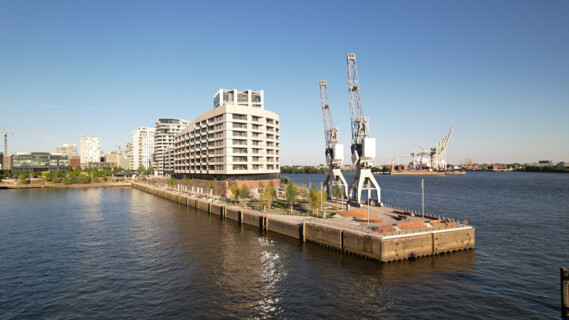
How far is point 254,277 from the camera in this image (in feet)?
140

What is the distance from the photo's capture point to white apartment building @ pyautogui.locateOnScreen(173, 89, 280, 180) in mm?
122500

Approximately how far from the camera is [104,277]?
42.9 metres

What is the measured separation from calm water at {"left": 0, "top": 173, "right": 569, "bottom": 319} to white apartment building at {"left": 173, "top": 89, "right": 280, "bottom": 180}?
53.8 meters

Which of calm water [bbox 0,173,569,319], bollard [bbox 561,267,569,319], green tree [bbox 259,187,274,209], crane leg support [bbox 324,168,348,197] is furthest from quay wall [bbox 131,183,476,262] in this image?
crane leg support [bbox 324,168,348,197]

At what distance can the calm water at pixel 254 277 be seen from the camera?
33250 millimetres

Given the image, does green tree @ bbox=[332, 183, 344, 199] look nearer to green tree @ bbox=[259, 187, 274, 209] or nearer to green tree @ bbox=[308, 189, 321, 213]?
green tree @ bbox=[308, 189, 321, 213]

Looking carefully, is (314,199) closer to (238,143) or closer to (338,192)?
(338,192)

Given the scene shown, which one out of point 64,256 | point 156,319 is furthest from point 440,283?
point 64,256

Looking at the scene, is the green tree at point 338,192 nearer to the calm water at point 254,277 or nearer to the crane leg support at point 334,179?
the crane leg support at point 334,179

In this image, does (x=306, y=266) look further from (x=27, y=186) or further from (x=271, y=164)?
(x=27, y=186)

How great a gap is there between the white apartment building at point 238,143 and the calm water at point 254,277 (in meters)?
53.8

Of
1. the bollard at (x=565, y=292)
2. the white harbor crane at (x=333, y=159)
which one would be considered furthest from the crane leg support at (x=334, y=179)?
the bollard at (x=565, y=292)

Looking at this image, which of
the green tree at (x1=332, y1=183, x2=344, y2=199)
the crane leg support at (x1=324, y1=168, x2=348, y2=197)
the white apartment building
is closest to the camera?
the green tree at (x1=332, y1=183, x2=344, y2=199)

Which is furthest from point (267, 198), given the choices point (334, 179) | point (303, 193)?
point (334, 179)
